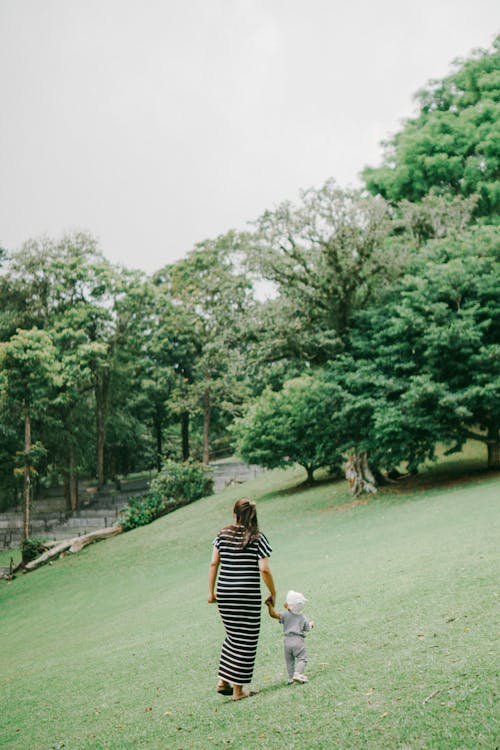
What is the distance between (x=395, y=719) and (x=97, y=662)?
655cm

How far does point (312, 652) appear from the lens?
741 centimetres

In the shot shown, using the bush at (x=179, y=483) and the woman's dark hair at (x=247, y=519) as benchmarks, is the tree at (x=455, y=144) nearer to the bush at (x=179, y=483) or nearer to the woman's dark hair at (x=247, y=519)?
the bush at (x=179, y=483)

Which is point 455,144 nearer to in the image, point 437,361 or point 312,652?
point 437,361

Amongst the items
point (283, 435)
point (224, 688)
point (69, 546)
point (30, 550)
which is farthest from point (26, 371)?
point (224, 688)

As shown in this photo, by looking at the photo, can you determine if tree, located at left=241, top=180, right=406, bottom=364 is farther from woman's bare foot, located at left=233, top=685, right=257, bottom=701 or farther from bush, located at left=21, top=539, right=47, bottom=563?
woman's bare foot, located at left=233, top=685, right=257, bottom=701

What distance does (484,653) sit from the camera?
5.83 metres

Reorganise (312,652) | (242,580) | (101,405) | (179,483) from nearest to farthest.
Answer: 1. (242,580)
2. (312,652)
3. (179,483)
4. (101,405)

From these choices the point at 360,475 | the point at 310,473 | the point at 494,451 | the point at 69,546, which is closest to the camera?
the point at 494,451

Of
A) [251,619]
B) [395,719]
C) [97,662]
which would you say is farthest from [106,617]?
[395,719]

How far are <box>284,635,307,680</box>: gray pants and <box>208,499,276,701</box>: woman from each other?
0.33 m

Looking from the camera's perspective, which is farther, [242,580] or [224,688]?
[224,688]

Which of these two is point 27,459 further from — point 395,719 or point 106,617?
point 395,719

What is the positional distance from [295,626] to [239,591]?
2.04ft

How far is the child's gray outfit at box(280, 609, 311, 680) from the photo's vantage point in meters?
5.91
